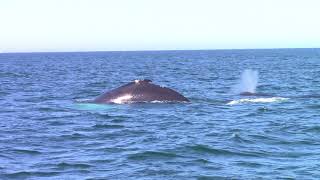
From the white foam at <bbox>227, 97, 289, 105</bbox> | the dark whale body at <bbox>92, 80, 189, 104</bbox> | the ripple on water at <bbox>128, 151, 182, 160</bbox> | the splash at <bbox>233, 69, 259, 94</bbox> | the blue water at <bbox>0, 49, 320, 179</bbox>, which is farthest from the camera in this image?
the splash at <bbox>233, 69, 259, 94</bbox>

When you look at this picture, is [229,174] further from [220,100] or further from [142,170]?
[220,100]

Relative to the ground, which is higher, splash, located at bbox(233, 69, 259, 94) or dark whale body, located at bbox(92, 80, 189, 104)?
dark whale body, located at bbox(92, 80, 189, 104)

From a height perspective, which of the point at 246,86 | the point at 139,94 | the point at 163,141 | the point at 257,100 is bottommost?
the point at 246,86

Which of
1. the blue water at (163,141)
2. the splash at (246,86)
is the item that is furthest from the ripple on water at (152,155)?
the splash at (246,86)

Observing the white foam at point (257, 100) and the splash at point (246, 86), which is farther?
the splash at point (246, 86)

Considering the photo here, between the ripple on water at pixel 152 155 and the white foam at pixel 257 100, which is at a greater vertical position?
the ripple on water at pixel 152 155

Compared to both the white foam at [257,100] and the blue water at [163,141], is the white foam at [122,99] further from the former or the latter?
the white foam at [257,100]

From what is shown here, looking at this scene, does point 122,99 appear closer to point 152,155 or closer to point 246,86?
point 152,155

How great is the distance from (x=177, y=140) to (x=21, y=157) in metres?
4.14

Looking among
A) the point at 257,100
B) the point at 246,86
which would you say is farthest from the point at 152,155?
the point at 246,86

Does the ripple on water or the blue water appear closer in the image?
the blue water

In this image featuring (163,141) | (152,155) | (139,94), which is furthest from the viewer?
(139,94)

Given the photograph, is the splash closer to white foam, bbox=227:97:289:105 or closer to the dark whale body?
white foam, bbox=227:97:289:105

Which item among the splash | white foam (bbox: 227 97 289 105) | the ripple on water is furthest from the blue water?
the splash
